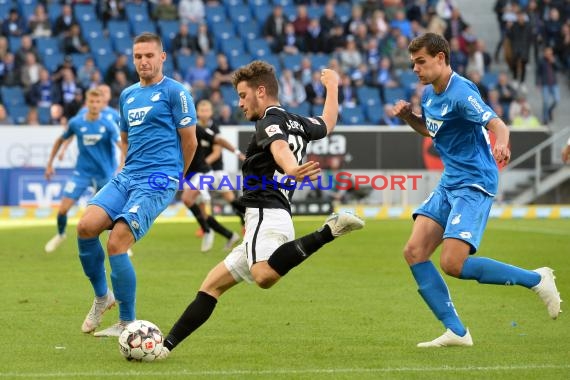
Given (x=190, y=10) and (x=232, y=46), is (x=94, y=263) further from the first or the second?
(x=190, y=10)

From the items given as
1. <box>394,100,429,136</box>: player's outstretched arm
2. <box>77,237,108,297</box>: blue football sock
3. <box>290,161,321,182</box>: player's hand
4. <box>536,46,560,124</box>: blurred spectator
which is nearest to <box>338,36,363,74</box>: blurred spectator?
<box>536,46,560,124</box>: blurred spectator

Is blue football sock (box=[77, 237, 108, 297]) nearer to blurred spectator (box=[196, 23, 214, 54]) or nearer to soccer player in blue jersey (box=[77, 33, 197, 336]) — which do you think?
soccer player in blue jersey (box=[77, 33, 197, 336])

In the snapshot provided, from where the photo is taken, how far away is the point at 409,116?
30.1 feet

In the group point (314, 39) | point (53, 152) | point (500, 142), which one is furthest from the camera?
point (314, 39)

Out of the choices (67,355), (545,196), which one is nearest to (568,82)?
(545,196)

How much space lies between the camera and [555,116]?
103ft

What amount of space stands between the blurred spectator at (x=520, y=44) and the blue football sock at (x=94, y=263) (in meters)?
22.9

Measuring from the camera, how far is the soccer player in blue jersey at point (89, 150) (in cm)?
1669

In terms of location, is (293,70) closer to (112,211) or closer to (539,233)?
(539,233)

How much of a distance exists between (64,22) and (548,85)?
12518 millimetres

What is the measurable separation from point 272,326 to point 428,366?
2.30 meters

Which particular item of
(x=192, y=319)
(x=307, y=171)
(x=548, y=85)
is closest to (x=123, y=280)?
(x=192, y=319)

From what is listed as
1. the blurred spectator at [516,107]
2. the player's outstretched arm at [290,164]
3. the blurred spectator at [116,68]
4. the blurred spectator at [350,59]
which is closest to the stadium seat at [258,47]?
the blurred spectator at [350,59]

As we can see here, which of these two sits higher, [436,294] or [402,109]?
[402,109]
